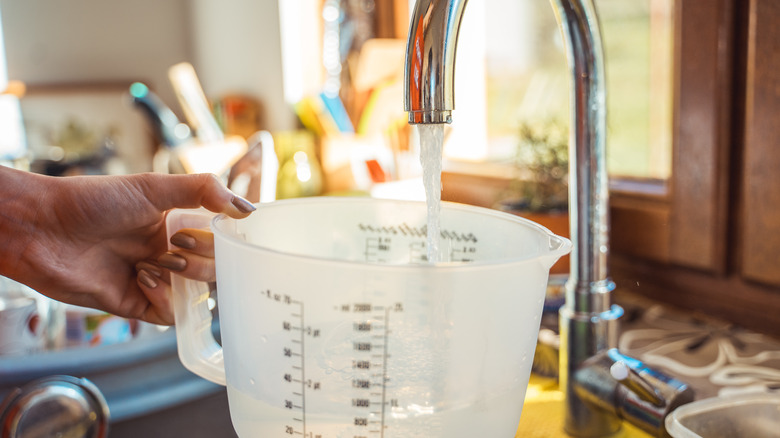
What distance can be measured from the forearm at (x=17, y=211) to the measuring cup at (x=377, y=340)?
22cm

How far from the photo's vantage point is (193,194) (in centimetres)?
41

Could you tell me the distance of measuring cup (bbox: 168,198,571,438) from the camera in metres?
0.26

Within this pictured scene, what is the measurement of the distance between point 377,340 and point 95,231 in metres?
0.30

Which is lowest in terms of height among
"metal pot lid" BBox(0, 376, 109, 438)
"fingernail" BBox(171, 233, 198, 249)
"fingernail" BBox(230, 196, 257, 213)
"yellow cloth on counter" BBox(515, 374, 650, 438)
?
"yellow cloth on counter" BBox(515, 374, 650, 438)

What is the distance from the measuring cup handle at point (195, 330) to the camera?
37 cm

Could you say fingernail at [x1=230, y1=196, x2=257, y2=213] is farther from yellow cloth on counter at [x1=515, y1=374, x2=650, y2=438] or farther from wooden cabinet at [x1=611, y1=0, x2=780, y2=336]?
wooden cabinet at [x1=611, y1=0, x2=780, y2=336]

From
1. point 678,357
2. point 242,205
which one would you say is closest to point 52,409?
point 242,205

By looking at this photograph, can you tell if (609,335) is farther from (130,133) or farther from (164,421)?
(130,133)

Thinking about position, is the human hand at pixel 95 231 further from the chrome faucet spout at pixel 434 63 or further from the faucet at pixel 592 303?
the faucet at pixel 592 303

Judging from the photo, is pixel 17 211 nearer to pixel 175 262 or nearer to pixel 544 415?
pixel 175 262

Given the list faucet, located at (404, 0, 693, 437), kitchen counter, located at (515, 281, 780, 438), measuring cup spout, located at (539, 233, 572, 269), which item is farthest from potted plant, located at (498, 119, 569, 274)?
measuring cup spout, located at (539, 233, 572, 269)

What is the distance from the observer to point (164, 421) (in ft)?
1.83

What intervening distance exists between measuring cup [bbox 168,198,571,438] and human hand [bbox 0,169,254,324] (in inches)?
4.3

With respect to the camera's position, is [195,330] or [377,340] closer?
[377,340]
